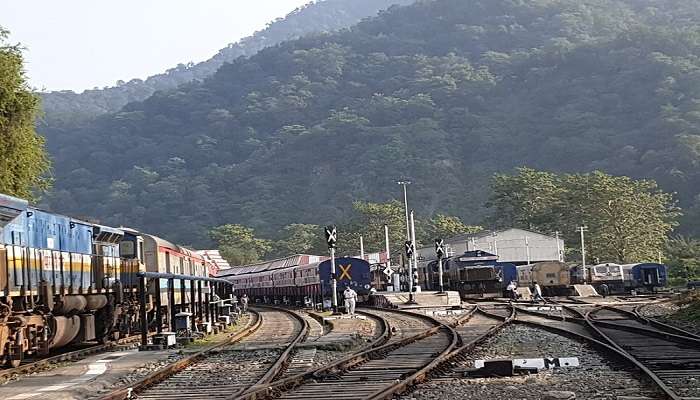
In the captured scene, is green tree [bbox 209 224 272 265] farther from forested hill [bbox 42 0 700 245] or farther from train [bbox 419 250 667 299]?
train [bbox 419 250 667 299]

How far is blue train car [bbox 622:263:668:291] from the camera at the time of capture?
58.7 m

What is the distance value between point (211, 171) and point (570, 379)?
177869 millimetres

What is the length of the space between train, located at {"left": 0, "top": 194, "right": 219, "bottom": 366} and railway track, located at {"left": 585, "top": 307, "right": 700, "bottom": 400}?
10762 millimetres

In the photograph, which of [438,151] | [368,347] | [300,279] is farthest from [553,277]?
[438,151]

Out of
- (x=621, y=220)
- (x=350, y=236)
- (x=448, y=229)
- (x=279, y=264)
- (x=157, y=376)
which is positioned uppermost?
(x=448, y=229)

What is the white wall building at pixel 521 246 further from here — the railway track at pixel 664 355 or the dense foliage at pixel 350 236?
the railway track at pixel 664 355

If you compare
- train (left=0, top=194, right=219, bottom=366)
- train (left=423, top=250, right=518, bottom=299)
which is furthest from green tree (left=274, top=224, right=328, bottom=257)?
train (left=0, top=194, right=219, bottom=366)

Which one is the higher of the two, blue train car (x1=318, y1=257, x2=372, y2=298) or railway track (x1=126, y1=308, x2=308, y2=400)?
blue train car (x1=318, y1=257, x2=372, y2=298)

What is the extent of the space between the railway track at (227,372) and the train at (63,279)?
10.5 ft

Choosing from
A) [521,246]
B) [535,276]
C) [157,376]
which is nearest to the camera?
[157,376]

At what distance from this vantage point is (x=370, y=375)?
1407 cm

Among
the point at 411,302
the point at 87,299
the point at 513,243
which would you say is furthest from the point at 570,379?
the point at 513,243

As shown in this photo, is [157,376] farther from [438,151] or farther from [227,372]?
[438,151]

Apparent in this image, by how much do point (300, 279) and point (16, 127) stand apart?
2538 cm
